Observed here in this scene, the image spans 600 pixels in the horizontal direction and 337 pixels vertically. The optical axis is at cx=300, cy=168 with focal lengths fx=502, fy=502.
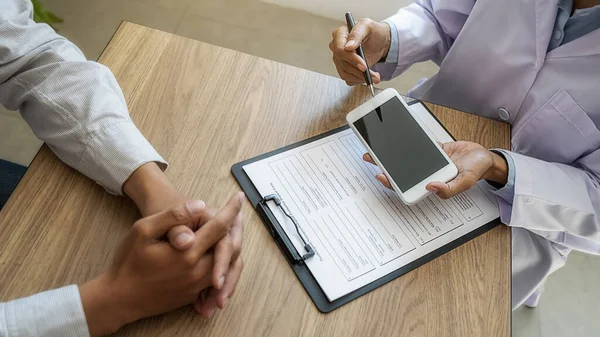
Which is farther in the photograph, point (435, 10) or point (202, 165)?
point (435, 10)

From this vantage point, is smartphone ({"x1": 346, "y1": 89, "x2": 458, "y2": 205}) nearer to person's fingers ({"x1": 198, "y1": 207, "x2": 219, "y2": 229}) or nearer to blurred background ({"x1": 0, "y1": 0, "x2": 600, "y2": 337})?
person's fingers ({"x1": 198, "y1": 207, "x2": 219, "y2": 229})

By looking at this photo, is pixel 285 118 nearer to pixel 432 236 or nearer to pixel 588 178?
pixel 432 236

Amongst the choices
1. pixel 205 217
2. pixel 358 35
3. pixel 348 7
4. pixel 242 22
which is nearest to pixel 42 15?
pixel 242 22

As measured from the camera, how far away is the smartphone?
73 centimetres

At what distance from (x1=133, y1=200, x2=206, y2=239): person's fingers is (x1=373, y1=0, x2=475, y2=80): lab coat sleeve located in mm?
551

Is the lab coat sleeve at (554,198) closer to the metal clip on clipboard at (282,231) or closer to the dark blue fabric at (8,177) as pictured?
the metal clip on clipboard at (282,231)

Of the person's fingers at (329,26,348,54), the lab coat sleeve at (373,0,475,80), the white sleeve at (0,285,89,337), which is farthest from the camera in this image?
the lab coat sleeve at (373,0,475,80)

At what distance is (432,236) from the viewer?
71 cm

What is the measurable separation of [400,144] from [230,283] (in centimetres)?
33

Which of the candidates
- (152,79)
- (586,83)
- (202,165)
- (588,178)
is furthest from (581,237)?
(152,79)

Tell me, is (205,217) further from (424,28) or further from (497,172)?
(424,28)

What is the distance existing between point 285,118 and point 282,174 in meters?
0.11

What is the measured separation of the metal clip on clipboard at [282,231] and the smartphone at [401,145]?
0.51ft

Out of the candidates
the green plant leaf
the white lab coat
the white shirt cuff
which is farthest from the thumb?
the green plant leaf
